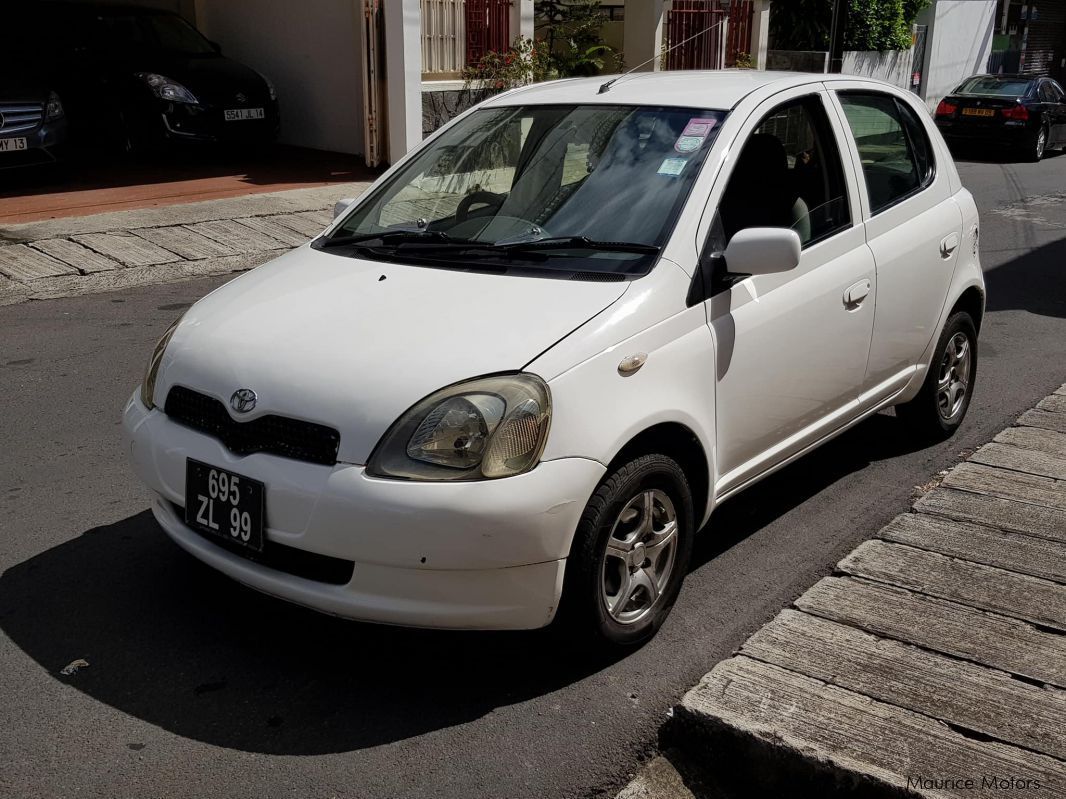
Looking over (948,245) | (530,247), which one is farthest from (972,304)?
(530,247)

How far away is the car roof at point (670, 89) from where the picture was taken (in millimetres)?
4438

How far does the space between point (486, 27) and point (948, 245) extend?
10755 millimetres

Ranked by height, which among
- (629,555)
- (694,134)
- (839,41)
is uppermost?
(694,134)

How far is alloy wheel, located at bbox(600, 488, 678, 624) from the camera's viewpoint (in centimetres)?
361

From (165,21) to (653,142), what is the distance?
11.9 metres

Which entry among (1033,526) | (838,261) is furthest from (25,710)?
(1033,526)

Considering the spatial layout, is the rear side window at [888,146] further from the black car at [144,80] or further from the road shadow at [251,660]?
the black car at [144,80]

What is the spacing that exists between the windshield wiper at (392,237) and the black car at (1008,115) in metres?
17.7

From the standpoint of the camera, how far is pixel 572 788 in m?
3.11

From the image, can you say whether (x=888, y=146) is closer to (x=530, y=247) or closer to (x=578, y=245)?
(x=578, y=245)

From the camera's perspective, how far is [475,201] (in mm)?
4555

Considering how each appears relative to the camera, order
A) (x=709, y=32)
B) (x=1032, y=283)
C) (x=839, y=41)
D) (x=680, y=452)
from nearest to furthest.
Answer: (x=680, y=452) < (x=1032, y=283) < (x=709, y=32) < (x=839, y=41)

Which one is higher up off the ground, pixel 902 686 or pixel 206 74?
pixel 206 74

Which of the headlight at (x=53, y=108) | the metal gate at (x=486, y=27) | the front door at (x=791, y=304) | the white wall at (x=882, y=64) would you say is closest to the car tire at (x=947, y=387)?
the front door at (x=791, y=304)
